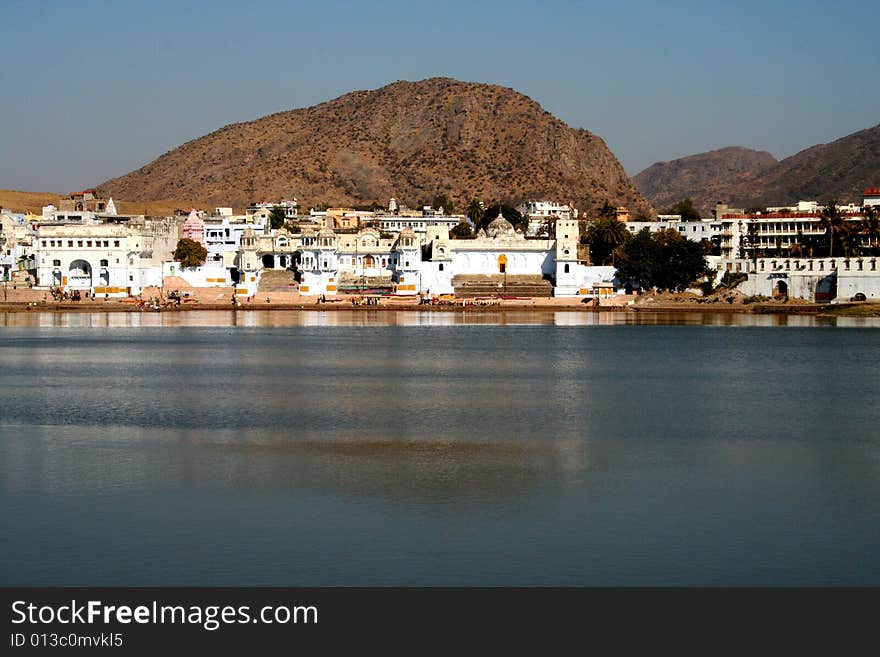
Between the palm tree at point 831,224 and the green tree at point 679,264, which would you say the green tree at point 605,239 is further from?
the palm tree at point 831,224

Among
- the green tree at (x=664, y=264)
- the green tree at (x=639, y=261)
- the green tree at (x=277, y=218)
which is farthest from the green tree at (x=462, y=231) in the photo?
the green tree at (x=664, y=264)

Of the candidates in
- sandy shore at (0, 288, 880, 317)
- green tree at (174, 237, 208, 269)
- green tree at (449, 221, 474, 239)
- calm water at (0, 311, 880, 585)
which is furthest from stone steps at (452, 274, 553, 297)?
calm water at (0, 311, 880, 585)

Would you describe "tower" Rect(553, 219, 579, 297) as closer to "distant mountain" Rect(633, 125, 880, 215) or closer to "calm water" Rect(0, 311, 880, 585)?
"calm water" Rect(0, 311, 880, 585)

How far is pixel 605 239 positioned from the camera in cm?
6444

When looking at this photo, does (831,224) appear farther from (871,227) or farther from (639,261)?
(639,261)

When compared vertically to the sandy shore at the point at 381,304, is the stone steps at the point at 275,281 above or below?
above

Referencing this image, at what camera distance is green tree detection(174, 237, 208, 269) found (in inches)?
2507

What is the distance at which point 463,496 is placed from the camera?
49.6ft

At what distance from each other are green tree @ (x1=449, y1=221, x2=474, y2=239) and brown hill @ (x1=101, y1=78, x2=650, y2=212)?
45.4 m

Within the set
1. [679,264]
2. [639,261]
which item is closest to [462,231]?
[639,261]

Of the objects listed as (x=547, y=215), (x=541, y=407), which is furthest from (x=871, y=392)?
(x=547, y=215)

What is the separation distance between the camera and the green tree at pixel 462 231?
71188 millimetres

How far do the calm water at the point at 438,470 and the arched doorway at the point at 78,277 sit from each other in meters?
29.9
